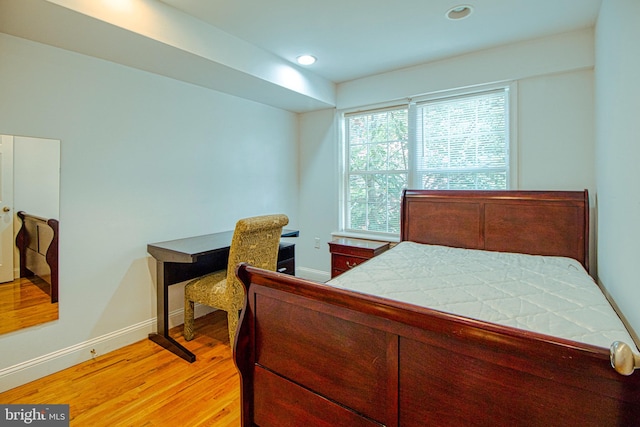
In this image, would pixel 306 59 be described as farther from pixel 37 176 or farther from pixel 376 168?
pixel 37 176

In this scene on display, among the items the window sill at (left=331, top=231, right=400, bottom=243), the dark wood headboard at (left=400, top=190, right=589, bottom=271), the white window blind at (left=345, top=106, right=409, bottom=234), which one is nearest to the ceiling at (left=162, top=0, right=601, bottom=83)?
the white window blind at (left=345, top=106, right=409, bottom=234)

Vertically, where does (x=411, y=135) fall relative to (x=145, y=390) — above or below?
above

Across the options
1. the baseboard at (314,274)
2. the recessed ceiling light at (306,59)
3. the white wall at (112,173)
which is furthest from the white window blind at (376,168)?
the white wall at (112,173)

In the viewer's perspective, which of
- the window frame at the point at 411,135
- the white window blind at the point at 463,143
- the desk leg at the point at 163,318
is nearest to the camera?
the desk leg at the point at 163,318

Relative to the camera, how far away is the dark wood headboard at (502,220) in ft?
7.68

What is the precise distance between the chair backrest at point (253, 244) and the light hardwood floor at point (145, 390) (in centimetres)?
59

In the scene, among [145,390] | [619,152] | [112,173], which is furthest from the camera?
[112,173]

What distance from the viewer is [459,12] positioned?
7.30 feet

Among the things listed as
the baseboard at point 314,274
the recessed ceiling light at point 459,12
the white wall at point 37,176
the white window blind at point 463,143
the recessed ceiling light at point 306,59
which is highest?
the recessed ceiling light at point 306,59

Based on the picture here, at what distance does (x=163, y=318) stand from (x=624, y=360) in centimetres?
273

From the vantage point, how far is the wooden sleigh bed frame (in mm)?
775

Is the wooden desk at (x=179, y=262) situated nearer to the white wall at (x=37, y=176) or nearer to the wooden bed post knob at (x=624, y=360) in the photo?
the white wall at (x=37, y=176)

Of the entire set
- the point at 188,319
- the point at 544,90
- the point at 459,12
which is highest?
the point at 459,12

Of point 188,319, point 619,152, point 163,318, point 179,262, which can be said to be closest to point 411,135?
point 619,152
